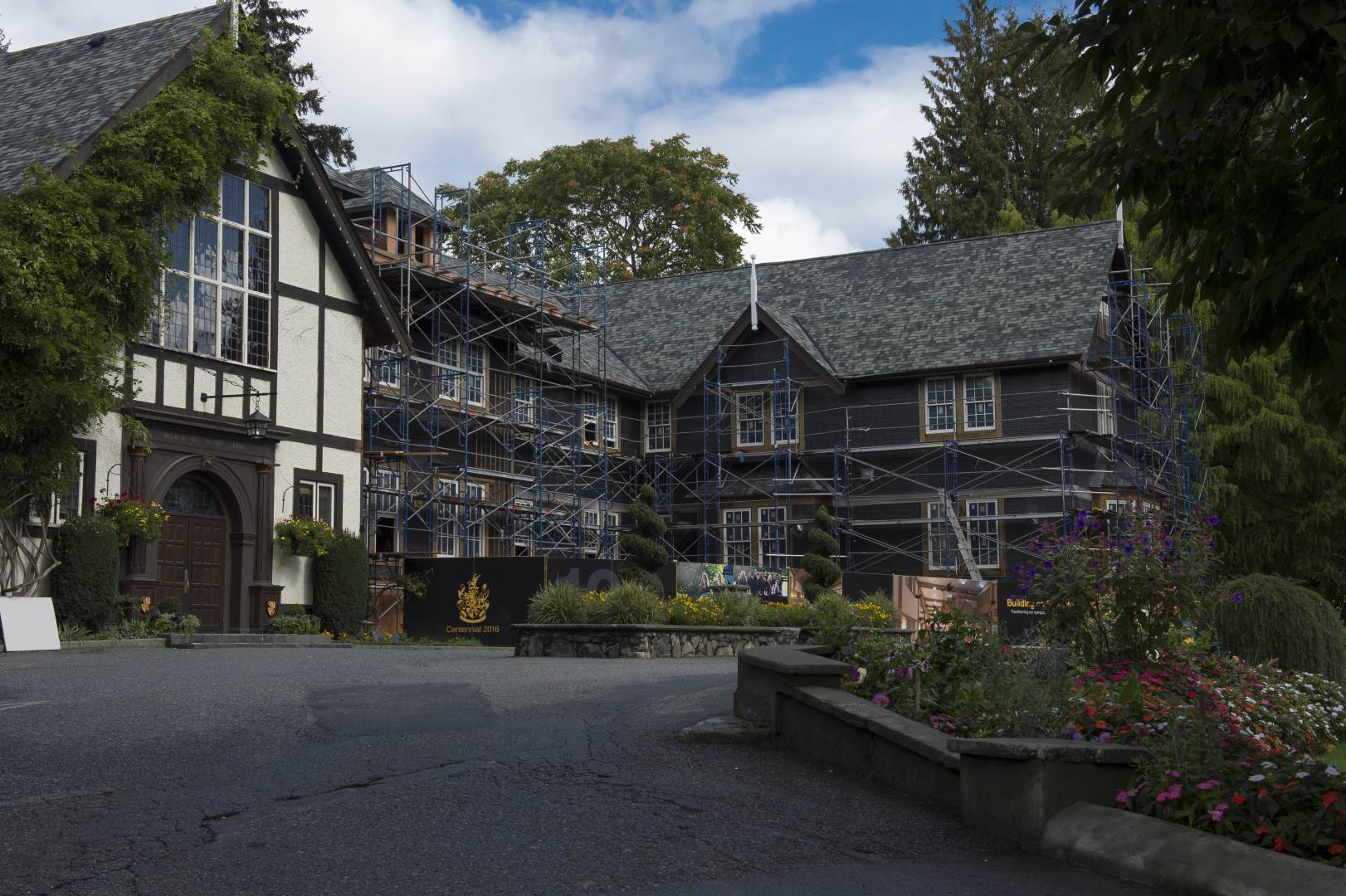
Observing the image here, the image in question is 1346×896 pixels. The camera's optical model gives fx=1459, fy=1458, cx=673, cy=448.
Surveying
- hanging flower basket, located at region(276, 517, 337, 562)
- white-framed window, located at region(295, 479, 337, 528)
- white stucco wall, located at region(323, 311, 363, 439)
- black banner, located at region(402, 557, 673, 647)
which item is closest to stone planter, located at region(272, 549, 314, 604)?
hanging flower basket, located at region(276, 517, 337, 562)

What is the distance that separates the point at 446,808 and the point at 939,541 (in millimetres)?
30859

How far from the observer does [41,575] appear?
21.5 metres

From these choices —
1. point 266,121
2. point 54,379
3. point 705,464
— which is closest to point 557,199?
point 705,464

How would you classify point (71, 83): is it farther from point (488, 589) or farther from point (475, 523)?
point (475, 523)

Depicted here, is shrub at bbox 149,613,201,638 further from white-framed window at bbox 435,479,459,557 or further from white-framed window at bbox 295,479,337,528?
white-framed window at bbox 435,479,459,557

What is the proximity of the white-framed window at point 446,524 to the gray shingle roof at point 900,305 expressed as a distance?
369 inches

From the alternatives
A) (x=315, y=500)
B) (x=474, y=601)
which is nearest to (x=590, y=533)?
(x=474, y=601)

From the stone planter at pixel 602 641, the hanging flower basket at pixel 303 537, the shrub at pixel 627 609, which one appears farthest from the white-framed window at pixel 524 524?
the stone planter at pixel 602 641

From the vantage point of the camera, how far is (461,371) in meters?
33.8

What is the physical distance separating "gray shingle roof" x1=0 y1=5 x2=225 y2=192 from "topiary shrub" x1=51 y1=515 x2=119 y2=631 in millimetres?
5172

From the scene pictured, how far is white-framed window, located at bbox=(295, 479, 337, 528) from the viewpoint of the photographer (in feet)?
88.8

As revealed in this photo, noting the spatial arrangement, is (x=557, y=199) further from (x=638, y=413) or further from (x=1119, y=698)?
(x=1119, y=698)

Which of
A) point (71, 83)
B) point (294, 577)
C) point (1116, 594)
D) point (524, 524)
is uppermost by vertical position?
point (71, 83)

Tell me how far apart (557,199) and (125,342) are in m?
30.1
